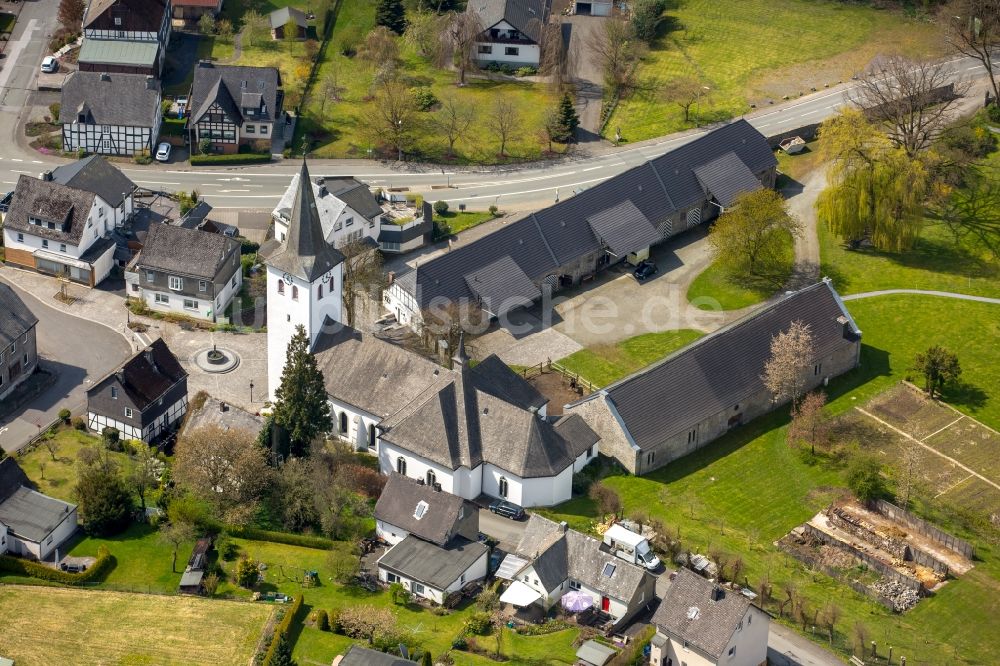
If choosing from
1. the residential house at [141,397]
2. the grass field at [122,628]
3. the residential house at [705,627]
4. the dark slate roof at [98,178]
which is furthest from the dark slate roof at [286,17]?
the residential house at [705,627]

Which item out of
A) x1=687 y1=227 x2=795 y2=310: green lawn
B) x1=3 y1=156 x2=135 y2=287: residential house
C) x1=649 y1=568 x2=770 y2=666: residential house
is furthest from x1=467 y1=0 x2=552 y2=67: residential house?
x1=649 y1=568 x2=770 y2=666: residential house

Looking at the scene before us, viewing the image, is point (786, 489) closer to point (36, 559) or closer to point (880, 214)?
point (880, 214)

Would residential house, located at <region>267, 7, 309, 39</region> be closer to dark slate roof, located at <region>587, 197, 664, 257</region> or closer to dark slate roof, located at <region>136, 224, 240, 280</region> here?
dark slate roof, located at <region>136, 224, 240, 280</region>

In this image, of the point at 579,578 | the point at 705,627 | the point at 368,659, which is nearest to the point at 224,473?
the point at 368,659

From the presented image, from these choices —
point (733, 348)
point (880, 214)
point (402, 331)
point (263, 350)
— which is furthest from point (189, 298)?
point (880, 214)

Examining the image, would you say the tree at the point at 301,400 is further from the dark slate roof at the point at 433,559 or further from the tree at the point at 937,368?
the tree at the point at 937,368

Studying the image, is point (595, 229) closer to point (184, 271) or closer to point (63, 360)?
point (184, 271)
